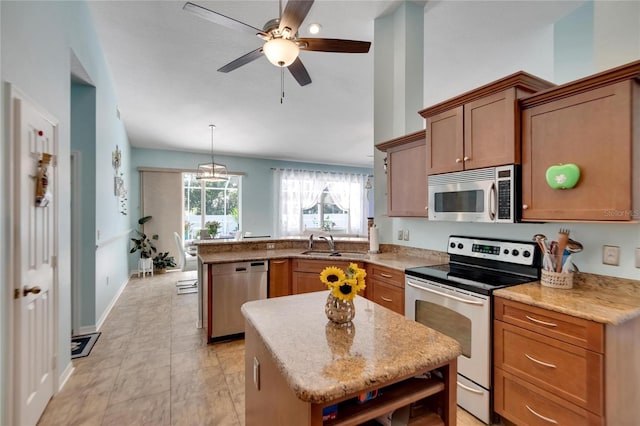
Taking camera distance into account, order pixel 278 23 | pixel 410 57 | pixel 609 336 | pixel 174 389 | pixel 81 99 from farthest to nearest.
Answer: pixel 81 99 < pixel 410 57 < pixel 174 389 < pixel 278 23 < pixel 609 336

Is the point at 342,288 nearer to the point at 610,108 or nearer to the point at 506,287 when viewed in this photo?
the point at 506,287

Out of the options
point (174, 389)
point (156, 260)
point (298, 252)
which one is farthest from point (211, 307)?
point (156, 260)

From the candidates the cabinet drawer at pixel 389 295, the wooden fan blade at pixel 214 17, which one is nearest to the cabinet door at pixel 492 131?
the cabinet drawer at pixel 389 295

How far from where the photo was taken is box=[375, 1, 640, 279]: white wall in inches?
68.7

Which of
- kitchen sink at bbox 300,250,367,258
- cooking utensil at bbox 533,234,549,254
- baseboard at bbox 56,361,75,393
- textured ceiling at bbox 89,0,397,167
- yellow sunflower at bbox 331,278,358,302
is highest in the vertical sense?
textured ceiling at bbox 89,0,397,167

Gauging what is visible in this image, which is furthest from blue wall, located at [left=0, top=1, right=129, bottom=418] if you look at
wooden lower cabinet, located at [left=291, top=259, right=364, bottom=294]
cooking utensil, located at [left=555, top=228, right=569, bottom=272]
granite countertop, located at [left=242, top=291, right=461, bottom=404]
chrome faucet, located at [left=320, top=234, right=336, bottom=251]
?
cooking utensil, located at [left=555, top=228, right=569, bottom=272]

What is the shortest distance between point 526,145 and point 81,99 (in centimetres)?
413

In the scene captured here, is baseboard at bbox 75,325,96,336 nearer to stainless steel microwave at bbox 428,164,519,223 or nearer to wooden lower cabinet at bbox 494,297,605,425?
stainless steel microwave at bbox 428,164,519,223

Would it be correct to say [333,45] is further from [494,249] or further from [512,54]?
[512,54]

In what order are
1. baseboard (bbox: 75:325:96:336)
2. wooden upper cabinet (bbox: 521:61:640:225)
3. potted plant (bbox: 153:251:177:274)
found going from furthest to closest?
potted plant (bbox: 153:251:177:274), baseboard (bbox: 75:325:96:336), wooden upper cabinet (bbox: 521:61:640:225)

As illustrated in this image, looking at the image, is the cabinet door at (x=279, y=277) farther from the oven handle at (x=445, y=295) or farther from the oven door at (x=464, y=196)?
the oven door at (x=464, y=196)

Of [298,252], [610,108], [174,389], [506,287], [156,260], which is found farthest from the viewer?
[156,260]

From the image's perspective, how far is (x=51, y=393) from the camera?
6.91ft

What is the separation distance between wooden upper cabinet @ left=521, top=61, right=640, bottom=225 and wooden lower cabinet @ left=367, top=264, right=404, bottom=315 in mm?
1053
